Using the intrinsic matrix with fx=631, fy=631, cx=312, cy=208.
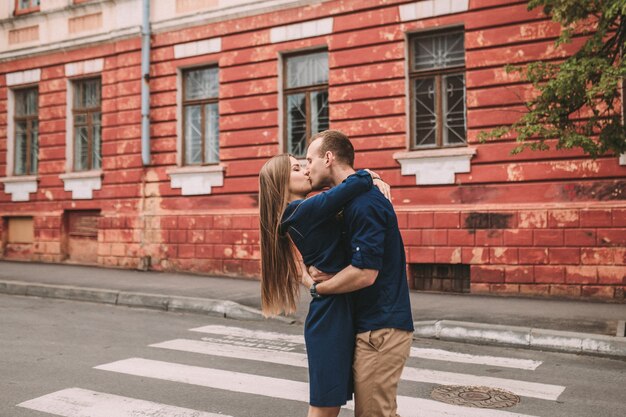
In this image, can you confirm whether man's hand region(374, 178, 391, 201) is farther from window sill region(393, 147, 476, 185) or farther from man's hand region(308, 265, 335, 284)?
window sill region(393, 147, 476, 185)

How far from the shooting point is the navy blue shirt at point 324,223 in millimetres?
2900

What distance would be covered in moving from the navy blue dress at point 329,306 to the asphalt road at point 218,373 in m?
2.02

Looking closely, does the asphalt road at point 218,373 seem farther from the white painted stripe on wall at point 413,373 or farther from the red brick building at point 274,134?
the red brick building at point 274,134

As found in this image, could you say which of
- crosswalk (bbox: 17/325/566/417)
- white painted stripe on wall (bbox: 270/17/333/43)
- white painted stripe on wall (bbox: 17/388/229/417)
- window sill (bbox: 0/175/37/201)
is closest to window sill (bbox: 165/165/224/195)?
white painted stripe on wall (bbox: 270/17/333/43)

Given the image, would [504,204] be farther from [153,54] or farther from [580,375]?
[153,54]

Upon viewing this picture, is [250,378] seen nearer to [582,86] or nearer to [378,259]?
[378,259]

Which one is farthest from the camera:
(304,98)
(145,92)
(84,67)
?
(84,67)

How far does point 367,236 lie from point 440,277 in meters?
9.55

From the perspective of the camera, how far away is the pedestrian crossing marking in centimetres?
669

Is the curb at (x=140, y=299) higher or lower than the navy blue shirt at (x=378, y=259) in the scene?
lower

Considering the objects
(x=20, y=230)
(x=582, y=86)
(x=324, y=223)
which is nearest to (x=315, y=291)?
(x=324, y=223)

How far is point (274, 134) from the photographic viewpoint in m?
13.9

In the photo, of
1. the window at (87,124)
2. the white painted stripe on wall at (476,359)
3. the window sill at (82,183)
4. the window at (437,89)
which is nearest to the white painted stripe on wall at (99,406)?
the white painted stripe on wall at (476,359)

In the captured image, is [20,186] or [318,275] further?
[20,186]
